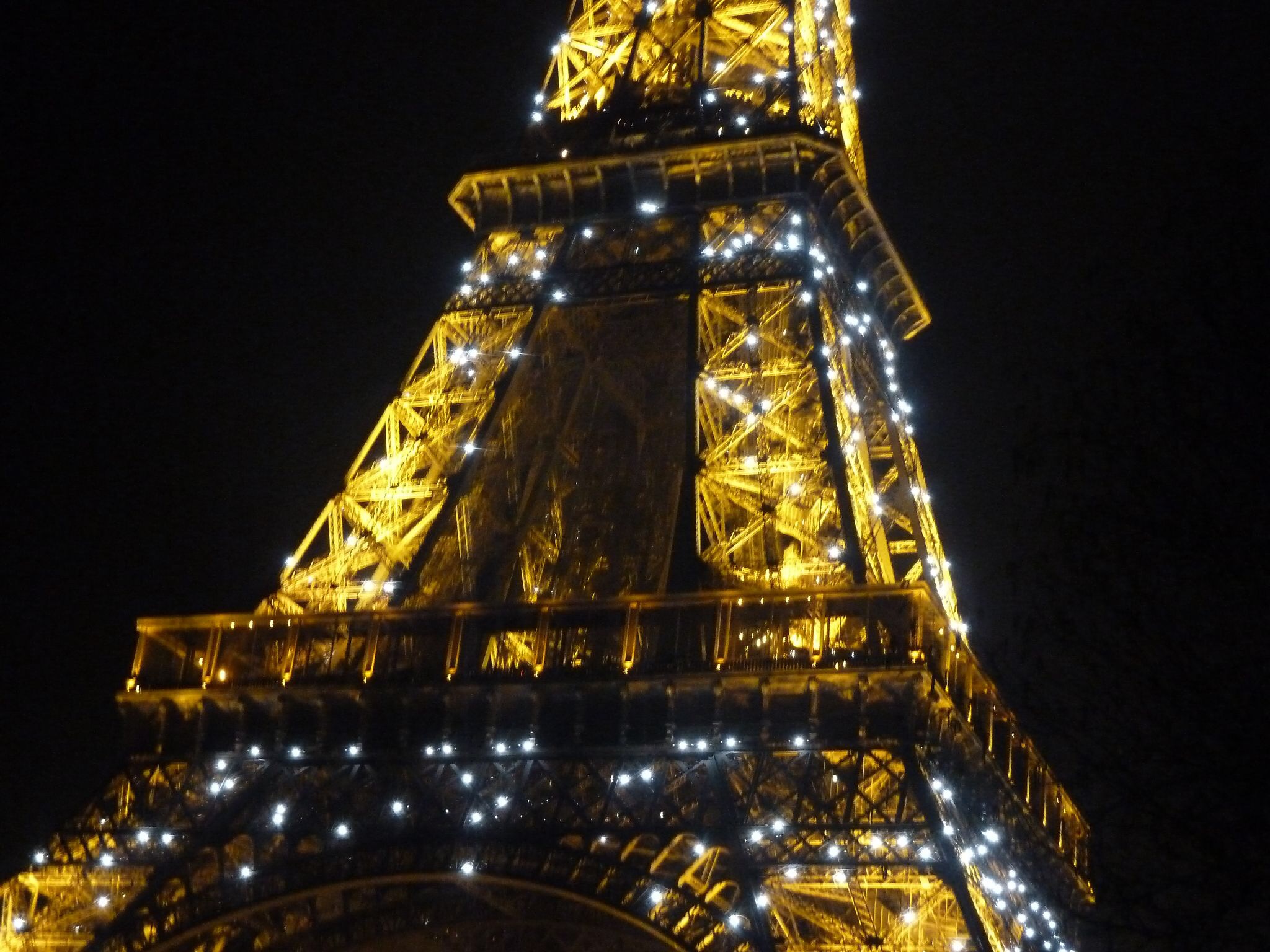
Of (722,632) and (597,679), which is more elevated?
(722,632)

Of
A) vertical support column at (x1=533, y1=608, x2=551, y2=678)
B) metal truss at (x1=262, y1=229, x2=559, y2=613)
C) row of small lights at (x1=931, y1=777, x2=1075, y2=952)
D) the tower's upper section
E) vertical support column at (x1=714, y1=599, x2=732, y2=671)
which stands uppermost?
the tower's upper section

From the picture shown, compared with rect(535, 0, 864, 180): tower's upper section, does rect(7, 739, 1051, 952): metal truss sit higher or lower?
lower

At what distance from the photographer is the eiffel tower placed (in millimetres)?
24984

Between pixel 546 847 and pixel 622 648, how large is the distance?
2876 mm

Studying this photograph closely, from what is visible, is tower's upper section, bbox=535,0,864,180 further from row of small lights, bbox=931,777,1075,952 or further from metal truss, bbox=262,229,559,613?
row of small lights, bbox=931,777,1075,952

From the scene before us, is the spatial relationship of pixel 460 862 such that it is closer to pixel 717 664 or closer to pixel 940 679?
pixel 717 664

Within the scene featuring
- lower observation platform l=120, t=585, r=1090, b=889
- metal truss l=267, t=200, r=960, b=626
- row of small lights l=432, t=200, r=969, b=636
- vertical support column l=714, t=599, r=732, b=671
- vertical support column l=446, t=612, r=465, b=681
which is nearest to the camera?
lower observation platform l=120, t=585, r=1090, b=889

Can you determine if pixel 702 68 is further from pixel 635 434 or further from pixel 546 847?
pixel 546 847

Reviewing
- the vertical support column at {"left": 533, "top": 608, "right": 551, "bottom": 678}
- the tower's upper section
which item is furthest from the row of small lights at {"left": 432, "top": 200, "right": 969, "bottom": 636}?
the vertical support column at {"left": 533, "top": 608, "right": 551, "bottom": 678}

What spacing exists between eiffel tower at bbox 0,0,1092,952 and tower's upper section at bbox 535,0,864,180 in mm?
115

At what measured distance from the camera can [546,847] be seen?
25016 mm

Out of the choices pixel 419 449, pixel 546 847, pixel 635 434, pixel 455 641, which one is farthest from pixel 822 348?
pixel 546 847

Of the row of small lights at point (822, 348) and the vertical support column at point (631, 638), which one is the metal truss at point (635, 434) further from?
the vertical support column at point (631, 638)

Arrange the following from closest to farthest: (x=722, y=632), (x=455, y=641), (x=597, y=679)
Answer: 1. (x=722, y=632)
2. (x=597, y=679)
3. (x=455, y=641)
